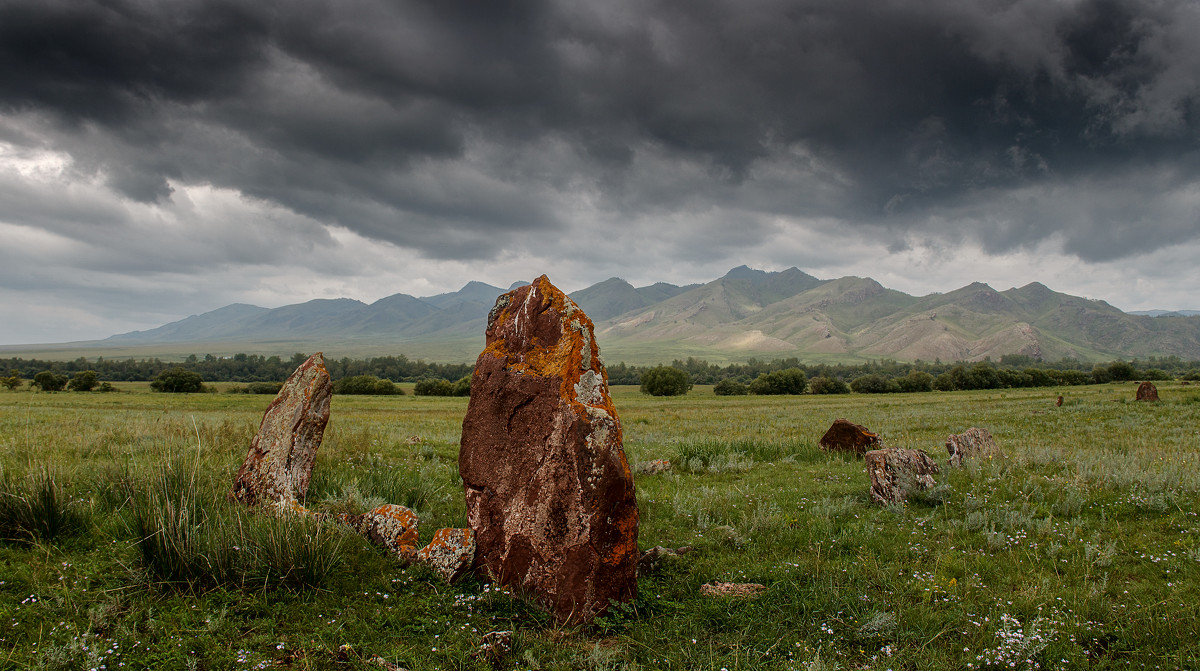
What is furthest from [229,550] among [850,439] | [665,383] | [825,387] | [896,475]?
[825,387]

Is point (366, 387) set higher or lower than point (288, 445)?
lower

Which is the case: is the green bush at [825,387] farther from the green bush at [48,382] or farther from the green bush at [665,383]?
the green bush at [48,382]

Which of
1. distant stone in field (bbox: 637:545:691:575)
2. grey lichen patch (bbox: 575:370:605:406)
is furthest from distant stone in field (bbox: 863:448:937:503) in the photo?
grey lichen patch (bbox: 575:370:605:406)

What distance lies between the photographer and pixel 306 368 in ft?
30.9

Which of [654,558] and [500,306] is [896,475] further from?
[500,306]

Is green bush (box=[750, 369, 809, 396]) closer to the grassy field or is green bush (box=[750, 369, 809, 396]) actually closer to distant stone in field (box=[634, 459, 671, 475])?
distant stone in field (box=[634, 459, 671, 475])

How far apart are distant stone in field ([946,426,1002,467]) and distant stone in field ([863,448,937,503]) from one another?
11.1 feet

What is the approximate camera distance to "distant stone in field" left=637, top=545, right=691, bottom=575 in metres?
6.73

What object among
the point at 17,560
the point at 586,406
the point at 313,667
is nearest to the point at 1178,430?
the point at 586,406

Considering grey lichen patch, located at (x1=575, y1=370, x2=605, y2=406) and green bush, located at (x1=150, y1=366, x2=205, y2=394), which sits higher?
grey lichen patch, located at (x1=575, y1=370, x2=605, y2=406)

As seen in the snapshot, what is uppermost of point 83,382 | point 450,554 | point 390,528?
point 390,528

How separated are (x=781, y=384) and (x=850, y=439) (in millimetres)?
97950

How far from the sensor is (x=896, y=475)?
409 inches

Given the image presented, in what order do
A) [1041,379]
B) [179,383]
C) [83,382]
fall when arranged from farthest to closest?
[1041,379] < [179,383] < [83,382]
